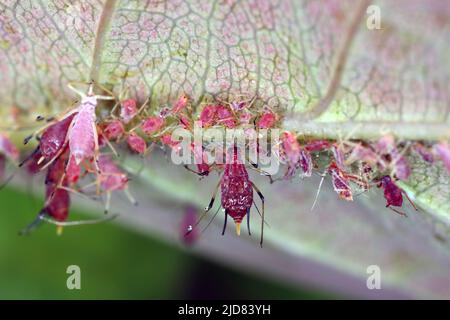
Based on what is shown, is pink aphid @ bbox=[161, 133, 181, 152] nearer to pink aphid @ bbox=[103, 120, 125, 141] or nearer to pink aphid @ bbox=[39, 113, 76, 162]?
pink aphid @ bbox=[103, 120, 125, 141]

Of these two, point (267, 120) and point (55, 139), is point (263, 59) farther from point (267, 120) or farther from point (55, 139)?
point (55, 139)

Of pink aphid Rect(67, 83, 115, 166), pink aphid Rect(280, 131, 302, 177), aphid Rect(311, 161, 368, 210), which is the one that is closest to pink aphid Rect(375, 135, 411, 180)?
aphid Rect(311, 161, 368, 210)

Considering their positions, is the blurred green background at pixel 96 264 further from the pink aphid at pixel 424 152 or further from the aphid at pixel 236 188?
the pink aphid at pixel 424 152

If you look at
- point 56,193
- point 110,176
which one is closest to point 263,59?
point 110,176

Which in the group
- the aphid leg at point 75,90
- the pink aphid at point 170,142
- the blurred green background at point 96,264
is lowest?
the blurred green background at point 96,264

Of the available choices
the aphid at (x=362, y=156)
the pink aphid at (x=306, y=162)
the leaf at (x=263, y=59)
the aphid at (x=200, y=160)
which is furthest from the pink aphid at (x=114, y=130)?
the aphid at (x=362, y=156)

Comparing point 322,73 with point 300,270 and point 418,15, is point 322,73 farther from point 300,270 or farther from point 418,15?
point 300,270
